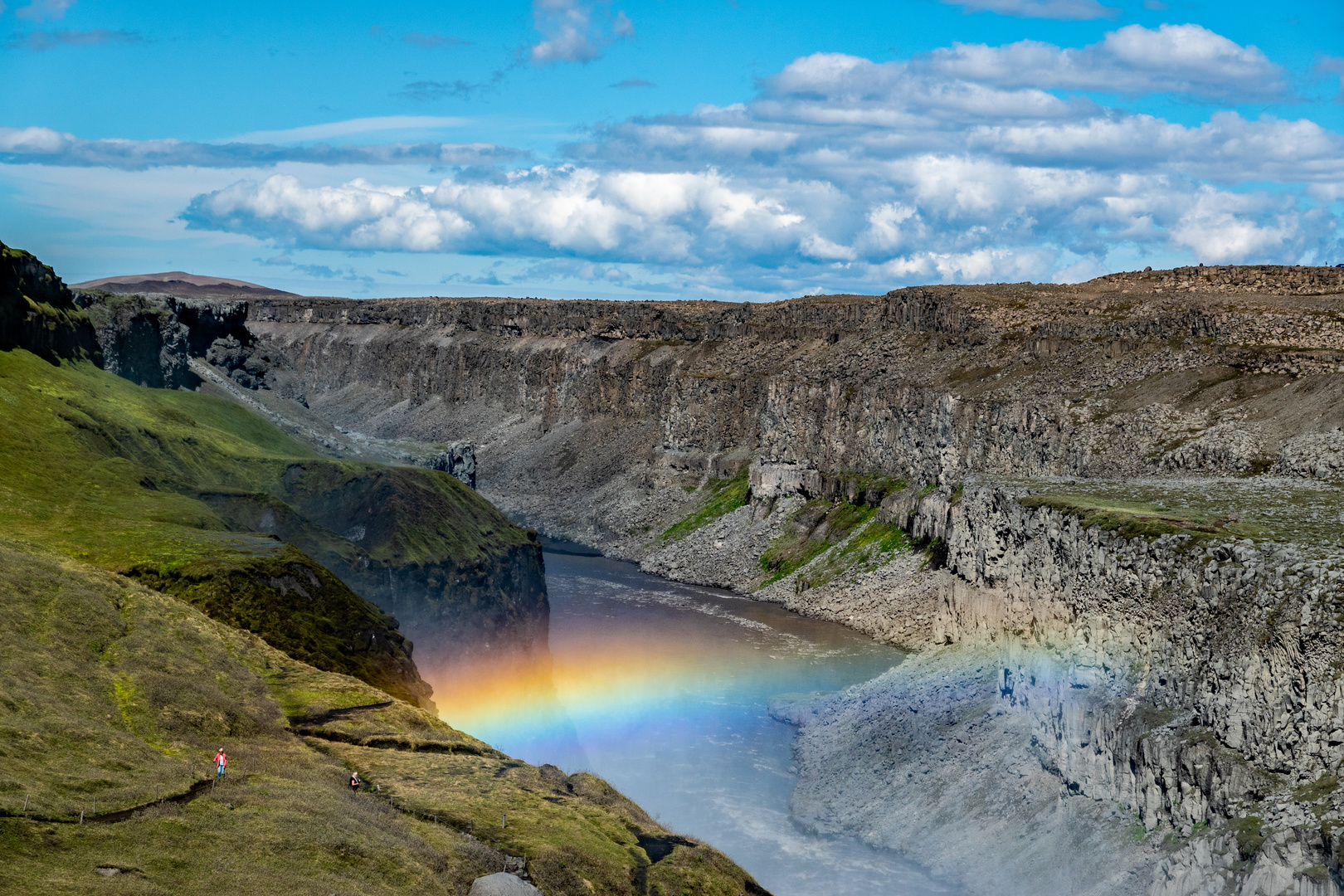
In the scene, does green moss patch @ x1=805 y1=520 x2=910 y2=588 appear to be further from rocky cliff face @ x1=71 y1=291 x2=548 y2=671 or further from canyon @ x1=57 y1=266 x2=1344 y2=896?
rocky cliff face @ x1=71 y1=291 x2=548 y2=671

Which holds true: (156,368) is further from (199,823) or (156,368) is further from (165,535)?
(199,823)

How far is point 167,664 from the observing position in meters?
40.5

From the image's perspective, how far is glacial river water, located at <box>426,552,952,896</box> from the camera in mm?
54375

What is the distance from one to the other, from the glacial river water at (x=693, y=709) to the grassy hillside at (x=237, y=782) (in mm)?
12930

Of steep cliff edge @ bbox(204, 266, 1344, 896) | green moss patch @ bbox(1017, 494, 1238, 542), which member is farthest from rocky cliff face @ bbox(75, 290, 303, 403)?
green moss patch @ bbox(1017, 494, 1238, 542)

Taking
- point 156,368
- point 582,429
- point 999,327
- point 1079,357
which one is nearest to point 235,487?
point 156,368

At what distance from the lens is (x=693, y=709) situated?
248 feet

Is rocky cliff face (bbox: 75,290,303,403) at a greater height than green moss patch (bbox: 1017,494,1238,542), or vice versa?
rocky cliff face (bbox: 75,290,303,403)

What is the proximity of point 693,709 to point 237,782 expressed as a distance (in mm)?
44772

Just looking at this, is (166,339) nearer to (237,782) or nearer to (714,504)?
(714,504)

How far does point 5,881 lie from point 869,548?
278ft

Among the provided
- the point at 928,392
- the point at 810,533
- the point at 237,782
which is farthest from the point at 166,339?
the point at 237,782

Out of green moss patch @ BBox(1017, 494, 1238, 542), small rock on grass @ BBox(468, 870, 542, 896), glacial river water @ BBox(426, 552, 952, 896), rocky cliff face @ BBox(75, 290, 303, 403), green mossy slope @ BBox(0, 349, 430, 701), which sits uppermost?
rocky cliff face @ BBox(75, 290, 303, 403)

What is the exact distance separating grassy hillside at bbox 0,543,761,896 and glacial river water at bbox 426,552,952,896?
1293 cm
